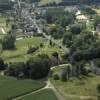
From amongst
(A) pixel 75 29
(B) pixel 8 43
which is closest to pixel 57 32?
(A) pixel 75 29

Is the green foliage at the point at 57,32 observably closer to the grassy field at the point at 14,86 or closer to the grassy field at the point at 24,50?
the grassy field at the point at 24,50

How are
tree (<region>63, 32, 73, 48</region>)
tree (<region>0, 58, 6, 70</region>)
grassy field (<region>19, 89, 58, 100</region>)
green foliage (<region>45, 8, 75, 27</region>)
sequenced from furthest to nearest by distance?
green foliage (<region>45, 8, 75, 27</region>) → tree (<region>63, 32, 73, 48</region>) → tree (<region>0, 58, 6, 70</region>) → grassy field (<region>19, 89, 58, 100</region>)

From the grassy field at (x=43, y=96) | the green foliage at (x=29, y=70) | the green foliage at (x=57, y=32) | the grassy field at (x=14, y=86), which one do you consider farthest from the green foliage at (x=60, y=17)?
the grassy field at (x=43, y=96)

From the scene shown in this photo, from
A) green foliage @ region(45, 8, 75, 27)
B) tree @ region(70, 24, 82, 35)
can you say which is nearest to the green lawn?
tree @ region(70, 24, 82, 35)

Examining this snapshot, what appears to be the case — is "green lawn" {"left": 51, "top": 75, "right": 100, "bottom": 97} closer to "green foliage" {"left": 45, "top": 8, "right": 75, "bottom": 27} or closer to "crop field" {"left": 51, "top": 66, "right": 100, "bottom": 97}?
"crop field" {"left": 51, "top": 66, "right": 100, "bottom": 97}

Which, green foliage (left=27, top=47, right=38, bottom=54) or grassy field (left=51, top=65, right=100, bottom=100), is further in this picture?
green foliage (left=27, top=47, right=38, bottom=54)

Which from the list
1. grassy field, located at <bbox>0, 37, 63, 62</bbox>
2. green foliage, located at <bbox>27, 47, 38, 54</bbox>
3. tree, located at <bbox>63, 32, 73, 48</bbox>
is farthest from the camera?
tree, located at <bbox>63, 32, 73, 48</bbox>

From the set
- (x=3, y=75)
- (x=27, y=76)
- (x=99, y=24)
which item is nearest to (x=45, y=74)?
(x=27, y=76)

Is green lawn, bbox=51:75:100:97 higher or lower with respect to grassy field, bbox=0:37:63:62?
lower
